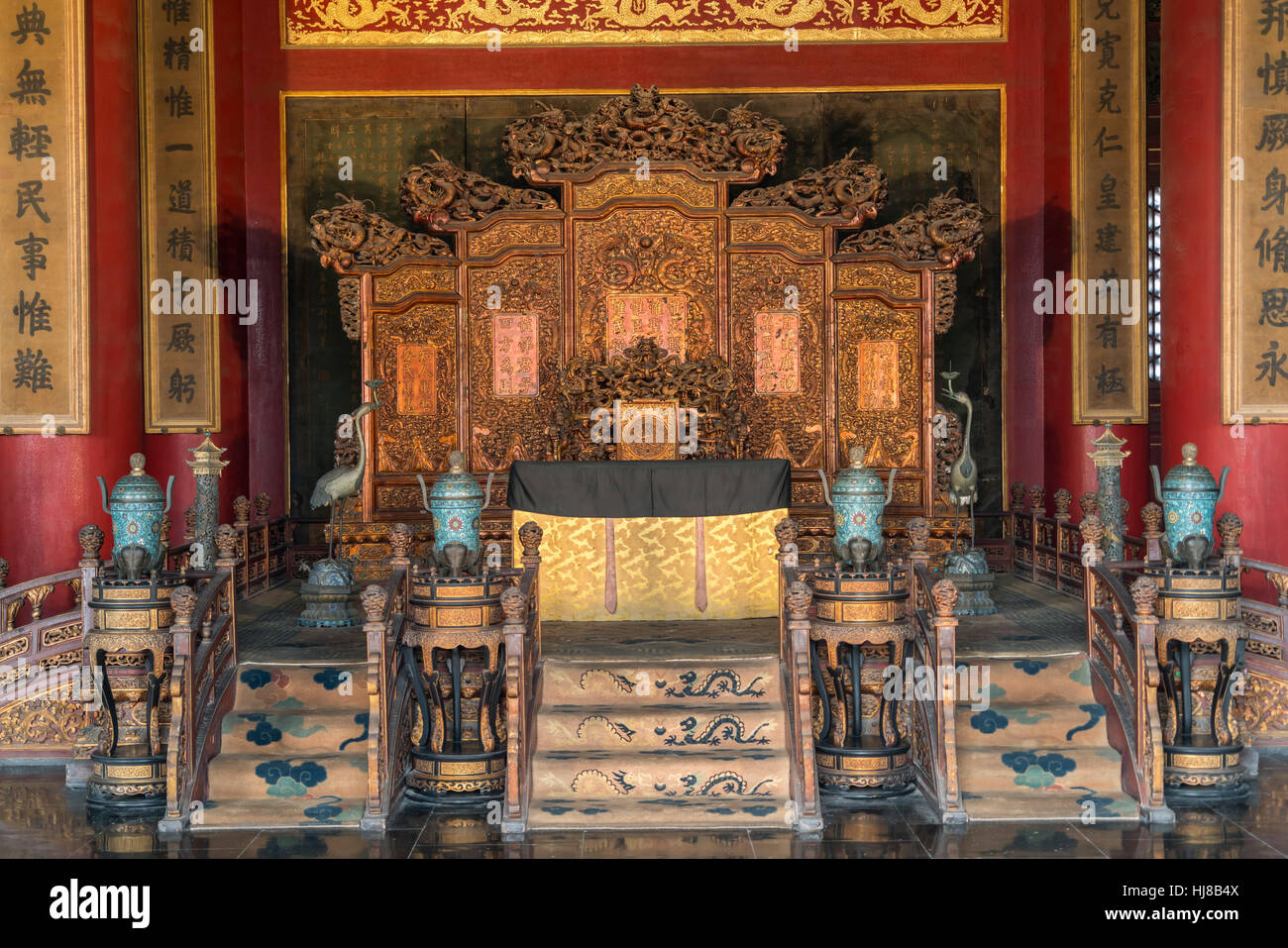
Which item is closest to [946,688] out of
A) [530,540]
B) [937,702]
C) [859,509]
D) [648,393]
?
[937,702]

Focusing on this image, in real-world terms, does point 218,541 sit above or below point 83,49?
below

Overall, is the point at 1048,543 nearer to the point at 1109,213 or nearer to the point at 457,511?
the point at 1109,213

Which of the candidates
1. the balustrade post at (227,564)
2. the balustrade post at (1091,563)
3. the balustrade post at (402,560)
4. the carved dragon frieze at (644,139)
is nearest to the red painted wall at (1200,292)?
the balustrade post at (1091,563)

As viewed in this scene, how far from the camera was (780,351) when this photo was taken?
348 inches

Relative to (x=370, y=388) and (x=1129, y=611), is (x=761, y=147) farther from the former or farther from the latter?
(x=1129, y=611)

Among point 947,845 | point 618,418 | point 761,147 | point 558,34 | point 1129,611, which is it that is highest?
point 558,34

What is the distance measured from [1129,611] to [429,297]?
5200 millimetres

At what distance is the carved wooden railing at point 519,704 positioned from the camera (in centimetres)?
517

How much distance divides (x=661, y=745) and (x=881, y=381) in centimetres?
402

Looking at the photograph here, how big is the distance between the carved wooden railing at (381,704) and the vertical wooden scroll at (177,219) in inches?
150

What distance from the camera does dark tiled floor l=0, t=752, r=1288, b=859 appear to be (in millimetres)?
4805

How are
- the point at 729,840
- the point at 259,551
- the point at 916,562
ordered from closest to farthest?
the point at 729,840 → the point at 916,562 → the point at 259,551

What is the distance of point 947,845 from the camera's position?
192 inches

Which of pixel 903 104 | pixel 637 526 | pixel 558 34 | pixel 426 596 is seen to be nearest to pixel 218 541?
pixel 426 596
